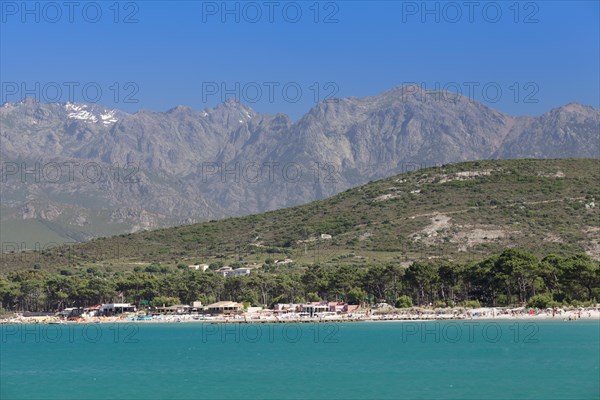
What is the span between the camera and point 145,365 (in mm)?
87312

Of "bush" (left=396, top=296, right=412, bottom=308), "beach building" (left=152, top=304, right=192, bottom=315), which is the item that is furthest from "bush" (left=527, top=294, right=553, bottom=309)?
"beach building" (left=152, top=304, right=192, bottom=315)

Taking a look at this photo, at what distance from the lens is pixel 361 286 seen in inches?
6319

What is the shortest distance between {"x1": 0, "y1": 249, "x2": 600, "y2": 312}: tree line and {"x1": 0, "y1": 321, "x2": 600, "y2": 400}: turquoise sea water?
14.5 metres

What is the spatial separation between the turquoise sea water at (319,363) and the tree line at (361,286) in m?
14.5

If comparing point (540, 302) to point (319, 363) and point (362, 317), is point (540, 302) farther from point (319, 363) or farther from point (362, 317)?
point (319, 363)

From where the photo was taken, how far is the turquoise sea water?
66.4 meters

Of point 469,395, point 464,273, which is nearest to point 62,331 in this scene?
point 464,273

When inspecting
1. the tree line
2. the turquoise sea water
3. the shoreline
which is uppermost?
the tree line

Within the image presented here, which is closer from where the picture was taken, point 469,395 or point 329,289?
point 469,395

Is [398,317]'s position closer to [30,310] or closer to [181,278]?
[181,278]

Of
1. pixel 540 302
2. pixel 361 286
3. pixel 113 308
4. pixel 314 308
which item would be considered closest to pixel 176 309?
pixel 113 308

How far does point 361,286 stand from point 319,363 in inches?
2997

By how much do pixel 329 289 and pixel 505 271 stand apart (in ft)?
109

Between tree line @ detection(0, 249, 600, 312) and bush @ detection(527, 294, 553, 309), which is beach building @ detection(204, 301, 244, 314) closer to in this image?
tree line @ detection(0, 249, 600, 312)
